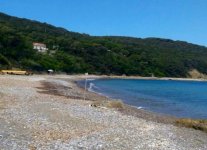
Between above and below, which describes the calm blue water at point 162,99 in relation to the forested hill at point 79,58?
below

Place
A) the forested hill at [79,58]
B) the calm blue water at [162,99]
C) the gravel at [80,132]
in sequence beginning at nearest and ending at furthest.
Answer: the gravel at [80,132] → the calm blue water at [162,99] → the forested hill at [79,58]

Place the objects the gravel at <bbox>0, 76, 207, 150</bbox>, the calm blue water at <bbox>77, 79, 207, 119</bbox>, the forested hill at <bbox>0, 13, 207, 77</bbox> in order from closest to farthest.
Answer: the gravel at <bbox>0, 76, 207, 150</bbox>, the calm blue water at <bbox>77, 79, 207, 119</bbox>, the forested hill at <bbox>0, 13, 207, 77</bbox>

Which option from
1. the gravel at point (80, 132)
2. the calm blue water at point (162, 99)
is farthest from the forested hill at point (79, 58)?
the gravel at point (80, 132)

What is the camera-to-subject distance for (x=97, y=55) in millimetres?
149250

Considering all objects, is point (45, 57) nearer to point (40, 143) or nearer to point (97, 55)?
point (97, 55)

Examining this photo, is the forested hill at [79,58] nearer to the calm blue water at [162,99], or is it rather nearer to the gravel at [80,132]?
the calm blue water at [162,99]

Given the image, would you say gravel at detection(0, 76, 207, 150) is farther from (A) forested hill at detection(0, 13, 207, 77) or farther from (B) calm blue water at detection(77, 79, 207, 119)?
(A) forested hill at detection(0, 13, 207, 77)

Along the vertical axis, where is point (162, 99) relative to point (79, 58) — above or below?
below

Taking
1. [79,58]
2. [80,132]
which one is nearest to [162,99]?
[80,132]

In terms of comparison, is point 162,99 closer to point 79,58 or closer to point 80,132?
point 80,132

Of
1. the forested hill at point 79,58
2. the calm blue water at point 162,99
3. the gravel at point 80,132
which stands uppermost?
the forested hill at point 79,58

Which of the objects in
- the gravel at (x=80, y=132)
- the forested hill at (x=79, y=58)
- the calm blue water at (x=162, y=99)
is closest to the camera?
the gravel at (x=80, y=132)

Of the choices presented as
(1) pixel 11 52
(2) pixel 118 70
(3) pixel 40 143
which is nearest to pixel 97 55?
(2) pixel 118 70

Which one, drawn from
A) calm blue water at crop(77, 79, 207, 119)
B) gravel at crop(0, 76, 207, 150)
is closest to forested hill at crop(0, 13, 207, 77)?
calm blue water at crop(77, 79, 207, 119)
